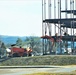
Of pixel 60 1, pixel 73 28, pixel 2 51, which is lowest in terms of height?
pixel 2 51

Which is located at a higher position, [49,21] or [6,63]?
[49,21]

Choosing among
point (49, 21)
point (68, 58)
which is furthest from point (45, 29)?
point (68, 58)

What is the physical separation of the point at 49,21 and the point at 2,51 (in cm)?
5447

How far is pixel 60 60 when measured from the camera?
47.0m

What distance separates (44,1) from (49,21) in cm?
377

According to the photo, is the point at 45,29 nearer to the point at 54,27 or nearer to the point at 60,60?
the point at 54,27

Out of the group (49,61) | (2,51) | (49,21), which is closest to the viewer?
(49,61)

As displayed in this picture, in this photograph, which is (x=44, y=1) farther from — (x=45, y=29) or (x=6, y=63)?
(x=6, y=63)

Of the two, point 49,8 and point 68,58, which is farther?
point 49,8

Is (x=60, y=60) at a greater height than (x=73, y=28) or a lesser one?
lesser

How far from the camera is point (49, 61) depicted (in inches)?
1837

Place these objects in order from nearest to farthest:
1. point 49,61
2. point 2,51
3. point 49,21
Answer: point 49,61 → point 49,21 → point 2,51

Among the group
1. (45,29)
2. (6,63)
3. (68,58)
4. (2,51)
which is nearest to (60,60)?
(68,58)

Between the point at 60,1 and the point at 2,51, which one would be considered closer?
the point at 60,1
